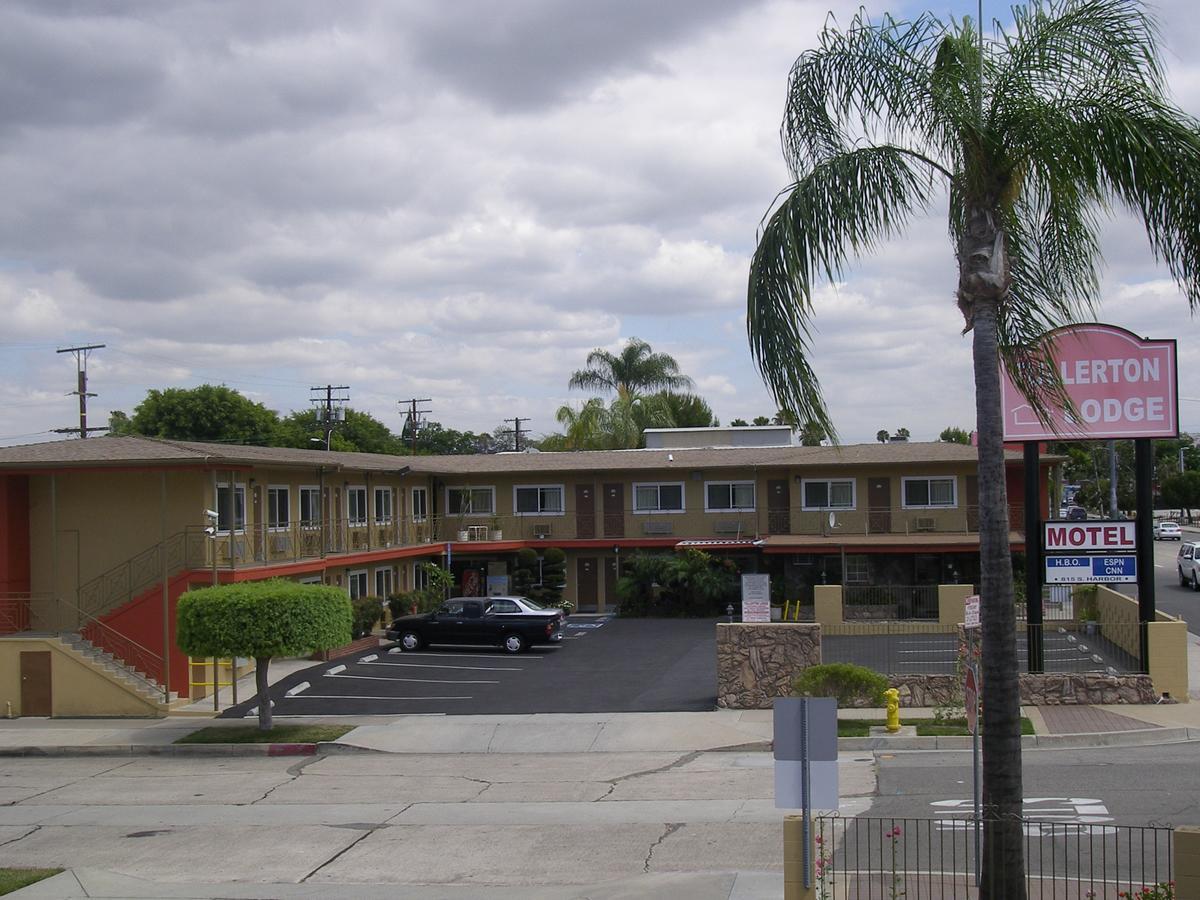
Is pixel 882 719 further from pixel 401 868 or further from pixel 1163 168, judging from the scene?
pixel 1163 168

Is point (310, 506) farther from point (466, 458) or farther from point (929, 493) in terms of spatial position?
point (929, 493)

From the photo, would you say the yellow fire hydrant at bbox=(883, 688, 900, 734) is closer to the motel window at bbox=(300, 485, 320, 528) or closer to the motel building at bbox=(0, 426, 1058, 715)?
Result: the motel building at bbox=(0, 426, 1058, 715)

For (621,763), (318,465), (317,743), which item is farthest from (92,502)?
(621,763)

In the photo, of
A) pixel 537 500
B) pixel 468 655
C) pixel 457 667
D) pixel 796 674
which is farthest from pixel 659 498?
pixel 796 674

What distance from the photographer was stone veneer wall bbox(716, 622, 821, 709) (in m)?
23.4

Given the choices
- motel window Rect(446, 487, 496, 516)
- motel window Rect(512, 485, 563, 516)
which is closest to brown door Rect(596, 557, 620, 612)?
motel window Rect(512, 485, 563, 516)

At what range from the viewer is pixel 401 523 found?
4084cm

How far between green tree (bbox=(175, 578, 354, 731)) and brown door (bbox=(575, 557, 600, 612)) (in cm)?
2164

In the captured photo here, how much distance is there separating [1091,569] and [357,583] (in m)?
22.4

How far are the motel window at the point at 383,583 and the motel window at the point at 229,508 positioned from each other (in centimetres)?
903

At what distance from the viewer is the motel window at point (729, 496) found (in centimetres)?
4350

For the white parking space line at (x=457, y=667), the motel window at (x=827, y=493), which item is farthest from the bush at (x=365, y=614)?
the motel window at (x=827, y=493)

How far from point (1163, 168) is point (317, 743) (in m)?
17.8

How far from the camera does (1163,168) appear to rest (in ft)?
31.9
